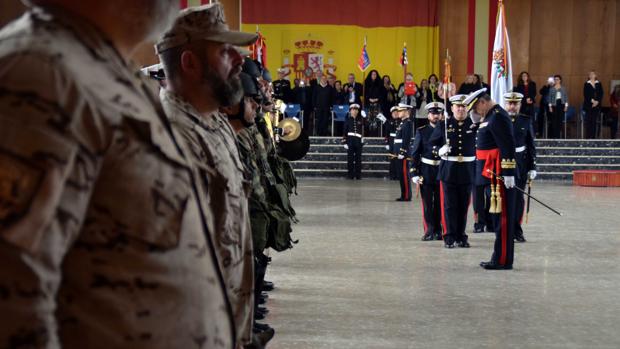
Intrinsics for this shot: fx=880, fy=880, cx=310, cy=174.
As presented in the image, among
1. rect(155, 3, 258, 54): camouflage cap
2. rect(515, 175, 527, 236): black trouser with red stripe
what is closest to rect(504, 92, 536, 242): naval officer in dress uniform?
rect(515, 175, 527, 236): black trouser with red stripe

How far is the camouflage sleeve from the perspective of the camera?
1245 millimetres

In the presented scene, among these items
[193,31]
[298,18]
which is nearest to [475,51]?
[298,18]

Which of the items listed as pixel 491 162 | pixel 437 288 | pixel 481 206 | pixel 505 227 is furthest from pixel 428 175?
pixel 437 288

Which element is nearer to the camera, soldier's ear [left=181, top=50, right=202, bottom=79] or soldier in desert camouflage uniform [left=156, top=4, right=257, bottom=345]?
soldier in desert camouflage uniform [left=156, top=4, right=257, bottom=345]

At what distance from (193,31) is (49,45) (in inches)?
55.1

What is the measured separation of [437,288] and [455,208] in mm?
2564

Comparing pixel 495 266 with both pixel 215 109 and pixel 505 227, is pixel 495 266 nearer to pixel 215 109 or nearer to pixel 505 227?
pixel 505 227

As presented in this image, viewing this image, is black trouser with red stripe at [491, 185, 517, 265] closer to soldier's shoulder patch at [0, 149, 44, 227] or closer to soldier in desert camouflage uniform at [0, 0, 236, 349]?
soldier in desert camouflage uniform at [0, 0, 236, 349]

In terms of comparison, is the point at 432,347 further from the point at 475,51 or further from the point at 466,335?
the point at 475,51

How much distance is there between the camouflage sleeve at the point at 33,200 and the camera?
1.25 meters

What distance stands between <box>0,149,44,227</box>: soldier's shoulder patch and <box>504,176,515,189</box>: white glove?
7504 millimetres

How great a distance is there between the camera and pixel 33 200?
4.10 ft

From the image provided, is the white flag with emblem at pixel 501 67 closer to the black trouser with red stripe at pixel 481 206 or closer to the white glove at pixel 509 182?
the black trouser with red stripe at pixel 481 206

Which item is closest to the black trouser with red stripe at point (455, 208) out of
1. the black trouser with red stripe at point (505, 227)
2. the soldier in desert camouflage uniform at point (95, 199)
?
the black trouser with red stripe at point (505, 227)
